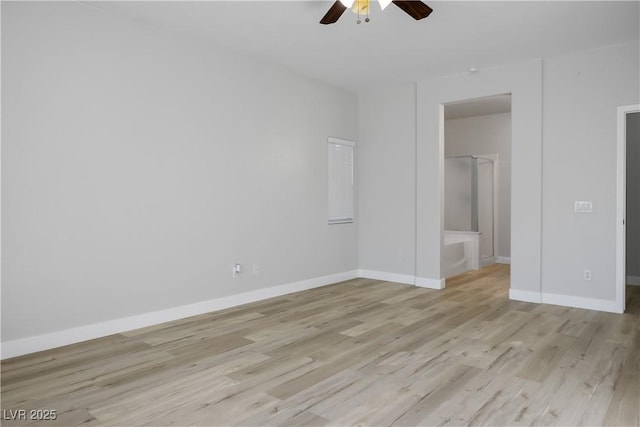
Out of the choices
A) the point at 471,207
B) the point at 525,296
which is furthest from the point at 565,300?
the point at 471,207

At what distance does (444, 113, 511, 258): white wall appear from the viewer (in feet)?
25.1

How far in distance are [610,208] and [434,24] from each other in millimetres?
2579

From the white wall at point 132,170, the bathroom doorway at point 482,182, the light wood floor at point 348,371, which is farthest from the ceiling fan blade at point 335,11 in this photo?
the bathroom doorway at point 482,182

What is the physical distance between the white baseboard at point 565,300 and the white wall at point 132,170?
2610 millimetres

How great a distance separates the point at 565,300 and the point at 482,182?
3.53 m

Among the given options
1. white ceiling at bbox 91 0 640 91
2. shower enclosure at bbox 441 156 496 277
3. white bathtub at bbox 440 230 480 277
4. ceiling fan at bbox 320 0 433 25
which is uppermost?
white ceiling at bbox 91 0 640 91

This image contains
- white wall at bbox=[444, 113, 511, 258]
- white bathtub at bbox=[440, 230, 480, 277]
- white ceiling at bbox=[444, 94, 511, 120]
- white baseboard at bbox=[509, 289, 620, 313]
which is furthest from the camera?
white wall at bbox=[444, 113, 511, 258]

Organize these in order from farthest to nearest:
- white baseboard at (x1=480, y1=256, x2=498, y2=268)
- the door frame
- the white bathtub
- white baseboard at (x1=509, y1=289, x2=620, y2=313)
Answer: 1. white baseboard at (x1=480, y1=256, x2=498, y2=268)
2. the white bathtub
3. white baseboard at (x1=509, y1=289, x2=620, y2=313)
4. the door frame

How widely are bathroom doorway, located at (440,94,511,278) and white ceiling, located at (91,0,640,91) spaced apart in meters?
2.81

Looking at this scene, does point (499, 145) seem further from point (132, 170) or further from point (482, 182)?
point (132, 170)

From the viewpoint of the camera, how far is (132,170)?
3.63m

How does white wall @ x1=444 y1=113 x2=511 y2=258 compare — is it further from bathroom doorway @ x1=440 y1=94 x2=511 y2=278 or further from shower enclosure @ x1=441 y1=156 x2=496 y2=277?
shower enclosure @ x1=441 y1=156 x2=496 y2=277

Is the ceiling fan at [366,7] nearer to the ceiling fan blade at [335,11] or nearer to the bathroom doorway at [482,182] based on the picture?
the ceiling fan blade at [335,11]

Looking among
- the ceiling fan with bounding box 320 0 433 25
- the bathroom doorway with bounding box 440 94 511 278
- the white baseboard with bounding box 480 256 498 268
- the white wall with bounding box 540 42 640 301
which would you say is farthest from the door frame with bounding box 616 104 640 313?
the white baseboard with bounding box 480 256 498 268
